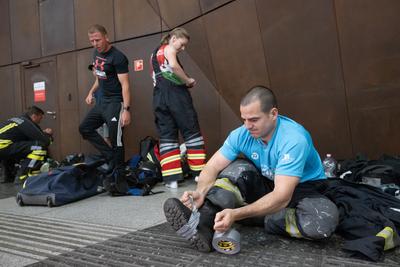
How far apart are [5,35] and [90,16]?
2703 mm

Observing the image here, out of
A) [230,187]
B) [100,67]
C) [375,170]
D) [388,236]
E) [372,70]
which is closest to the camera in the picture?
[388,236]

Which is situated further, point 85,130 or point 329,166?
point 85,130

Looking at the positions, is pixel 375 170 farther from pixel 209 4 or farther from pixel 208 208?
pixel 209 4

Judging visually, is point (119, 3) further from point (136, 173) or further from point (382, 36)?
point (382, 36)

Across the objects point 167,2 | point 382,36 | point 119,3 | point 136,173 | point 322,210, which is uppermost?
point 119,3

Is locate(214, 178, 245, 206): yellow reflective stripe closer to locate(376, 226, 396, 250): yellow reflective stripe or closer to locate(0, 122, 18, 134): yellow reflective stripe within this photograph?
locate(376, 226, 396, 250): yellow reflective stripe

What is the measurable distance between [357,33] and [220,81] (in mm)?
1916

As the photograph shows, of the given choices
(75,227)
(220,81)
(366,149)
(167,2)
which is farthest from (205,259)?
(167,2)

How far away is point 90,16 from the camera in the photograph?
6.76 metres

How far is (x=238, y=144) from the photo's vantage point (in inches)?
101

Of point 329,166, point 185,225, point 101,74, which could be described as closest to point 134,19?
point 101,74

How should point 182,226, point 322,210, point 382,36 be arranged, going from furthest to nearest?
point 382,36 < point 322,210 < point 182,226

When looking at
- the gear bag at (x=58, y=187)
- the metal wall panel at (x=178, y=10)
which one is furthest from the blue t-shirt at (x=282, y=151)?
the metal wall panel at (x=178, y=10)

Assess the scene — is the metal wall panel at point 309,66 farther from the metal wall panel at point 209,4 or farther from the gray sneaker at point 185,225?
the gray sneaker at point 185,225
